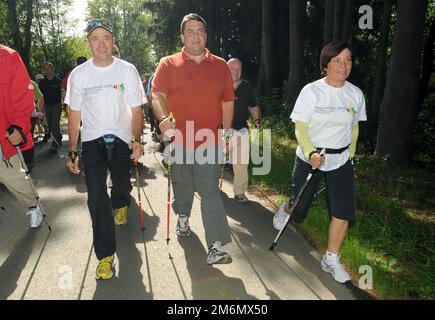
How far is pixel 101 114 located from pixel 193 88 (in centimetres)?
98

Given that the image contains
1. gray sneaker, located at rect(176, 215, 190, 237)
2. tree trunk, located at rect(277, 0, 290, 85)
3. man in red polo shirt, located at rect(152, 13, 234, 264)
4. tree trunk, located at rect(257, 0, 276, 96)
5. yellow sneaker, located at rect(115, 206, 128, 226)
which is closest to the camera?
man in red polo shirt, located at rect(152, 13, 234, 264)

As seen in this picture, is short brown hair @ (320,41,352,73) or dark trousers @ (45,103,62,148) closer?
short brown hair @ (320,41,352,73)

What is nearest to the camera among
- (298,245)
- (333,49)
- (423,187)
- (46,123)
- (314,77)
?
(333,49)

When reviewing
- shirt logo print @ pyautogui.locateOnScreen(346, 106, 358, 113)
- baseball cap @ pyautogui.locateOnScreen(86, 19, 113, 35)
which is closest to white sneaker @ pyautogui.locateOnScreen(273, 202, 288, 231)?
shirt logo print @ pyautogui.locateOnScreen(346, 106, 358, 113)

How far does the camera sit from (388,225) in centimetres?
557

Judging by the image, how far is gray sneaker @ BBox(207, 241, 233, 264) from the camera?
452 cm

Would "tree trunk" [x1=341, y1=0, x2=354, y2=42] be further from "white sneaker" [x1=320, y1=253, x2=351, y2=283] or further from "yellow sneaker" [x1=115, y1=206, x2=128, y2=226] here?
"white sneaker" [x1=320, y1=253, x2=351, y2=283]

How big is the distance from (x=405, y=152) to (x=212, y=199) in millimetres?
5705

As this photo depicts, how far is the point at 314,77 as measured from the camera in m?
17.1

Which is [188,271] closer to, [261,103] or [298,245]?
[298,245]

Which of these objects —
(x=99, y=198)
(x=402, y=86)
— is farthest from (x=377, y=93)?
(x=99, y=198)

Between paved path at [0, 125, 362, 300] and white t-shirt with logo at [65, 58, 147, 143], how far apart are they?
1.40 metres

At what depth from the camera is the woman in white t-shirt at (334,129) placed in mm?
4164

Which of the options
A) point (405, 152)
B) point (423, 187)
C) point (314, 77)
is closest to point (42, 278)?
point (423, 187)
